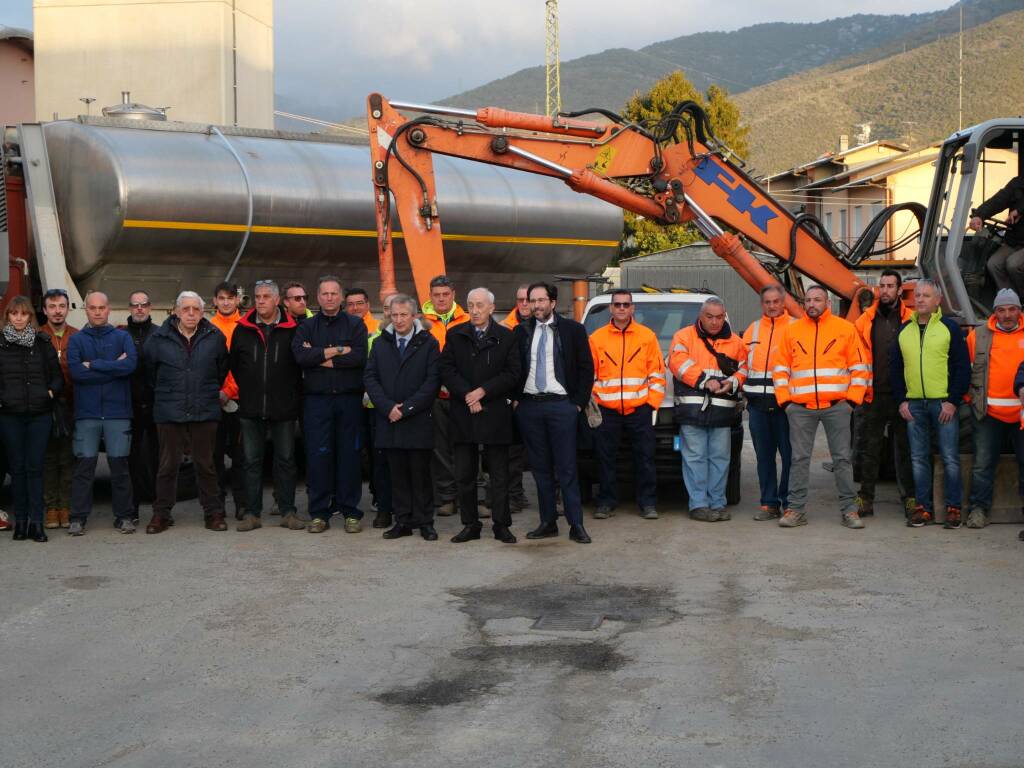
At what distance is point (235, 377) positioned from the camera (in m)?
11.1

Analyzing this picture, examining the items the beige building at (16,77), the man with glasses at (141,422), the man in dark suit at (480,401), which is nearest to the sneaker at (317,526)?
the man in dark suit at (480,401)

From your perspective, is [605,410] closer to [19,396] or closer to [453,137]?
[453,137]

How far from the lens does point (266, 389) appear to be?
36.0ft

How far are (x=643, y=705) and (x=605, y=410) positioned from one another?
555 cm

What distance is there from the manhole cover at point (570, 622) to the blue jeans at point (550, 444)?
261 centimetres

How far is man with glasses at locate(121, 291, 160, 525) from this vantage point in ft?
37.0

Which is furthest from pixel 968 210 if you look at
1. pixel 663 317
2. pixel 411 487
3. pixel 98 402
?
pixel 98 402

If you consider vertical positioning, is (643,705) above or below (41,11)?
below

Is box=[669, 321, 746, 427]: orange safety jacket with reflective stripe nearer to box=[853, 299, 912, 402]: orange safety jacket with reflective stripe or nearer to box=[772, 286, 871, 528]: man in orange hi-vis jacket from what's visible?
box=[772, 286, 871, 528]: man in orange hi-vis jacket

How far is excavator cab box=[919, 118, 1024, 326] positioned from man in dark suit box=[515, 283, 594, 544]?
3980mm

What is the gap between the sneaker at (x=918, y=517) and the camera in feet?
35.8

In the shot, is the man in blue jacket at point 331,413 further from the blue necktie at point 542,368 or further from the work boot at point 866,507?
the work boot at point 866,507

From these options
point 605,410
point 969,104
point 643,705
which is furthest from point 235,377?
point 969,104

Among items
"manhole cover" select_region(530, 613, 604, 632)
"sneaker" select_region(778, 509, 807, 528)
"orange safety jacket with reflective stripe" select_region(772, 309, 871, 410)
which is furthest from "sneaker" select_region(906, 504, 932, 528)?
"manhole cover" select_region(530, 613, 604, 632)
